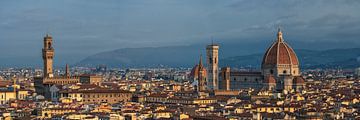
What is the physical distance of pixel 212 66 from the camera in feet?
354

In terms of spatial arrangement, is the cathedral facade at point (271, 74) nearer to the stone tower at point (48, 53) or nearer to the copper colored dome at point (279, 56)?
the copper colored dome at point (279, 56)

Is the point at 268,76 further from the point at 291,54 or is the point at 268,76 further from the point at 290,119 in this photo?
the point at 290,119

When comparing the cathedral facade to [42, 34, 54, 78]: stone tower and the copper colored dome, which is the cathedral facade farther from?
[42, 34, 54, 78]: stone tower

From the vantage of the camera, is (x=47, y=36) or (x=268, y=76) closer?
(x=47, y=36)

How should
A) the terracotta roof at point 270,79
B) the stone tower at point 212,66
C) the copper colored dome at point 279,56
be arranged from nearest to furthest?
the terracotta roof at point 270,79 → the copper colored dome at point 279,56 → the stone tower at point 212,66

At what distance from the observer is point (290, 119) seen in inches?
2077

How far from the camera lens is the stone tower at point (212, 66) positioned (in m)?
107

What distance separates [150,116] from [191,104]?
593 inches

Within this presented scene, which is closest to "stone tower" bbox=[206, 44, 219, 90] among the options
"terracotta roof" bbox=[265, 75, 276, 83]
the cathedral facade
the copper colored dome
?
the cathedral facade

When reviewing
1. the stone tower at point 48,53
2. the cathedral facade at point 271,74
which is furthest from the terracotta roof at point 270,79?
the stone tower at point 48,53

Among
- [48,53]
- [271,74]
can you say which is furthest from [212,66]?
[48,53]

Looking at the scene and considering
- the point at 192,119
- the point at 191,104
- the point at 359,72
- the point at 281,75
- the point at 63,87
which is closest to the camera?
the point at 192,119

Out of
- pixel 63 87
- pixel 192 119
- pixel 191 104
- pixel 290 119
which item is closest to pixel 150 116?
pixel 192 119

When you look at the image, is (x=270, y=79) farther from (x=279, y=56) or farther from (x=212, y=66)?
(x=212, y=66)
